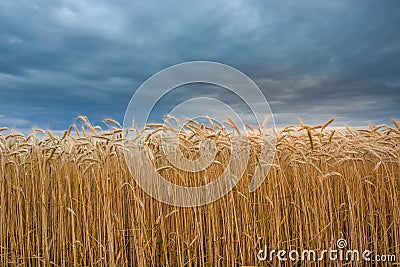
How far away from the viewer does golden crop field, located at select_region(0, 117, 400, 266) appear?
3.07m

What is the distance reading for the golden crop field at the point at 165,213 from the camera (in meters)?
3.07

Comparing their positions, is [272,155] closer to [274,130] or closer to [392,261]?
[274,130]

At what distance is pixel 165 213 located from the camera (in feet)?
10.5

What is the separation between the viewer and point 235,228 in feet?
10.4

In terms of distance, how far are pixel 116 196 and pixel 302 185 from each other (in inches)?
73.3

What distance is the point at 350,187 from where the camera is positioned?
3662 millimetres

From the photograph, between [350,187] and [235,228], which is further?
[350,187]

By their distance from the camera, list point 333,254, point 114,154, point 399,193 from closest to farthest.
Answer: point 114,154
point 333,254
point 399,193

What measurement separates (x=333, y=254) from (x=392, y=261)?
0.68 m

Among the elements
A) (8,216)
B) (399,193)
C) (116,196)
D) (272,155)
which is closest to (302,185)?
(272,155)

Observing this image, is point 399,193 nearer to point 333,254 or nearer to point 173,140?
point 333,254

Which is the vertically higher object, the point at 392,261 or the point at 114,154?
the point at 114,154

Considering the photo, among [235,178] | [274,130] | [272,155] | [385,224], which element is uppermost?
[274,130]

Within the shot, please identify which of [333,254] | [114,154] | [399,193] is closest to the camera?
[114,154]
